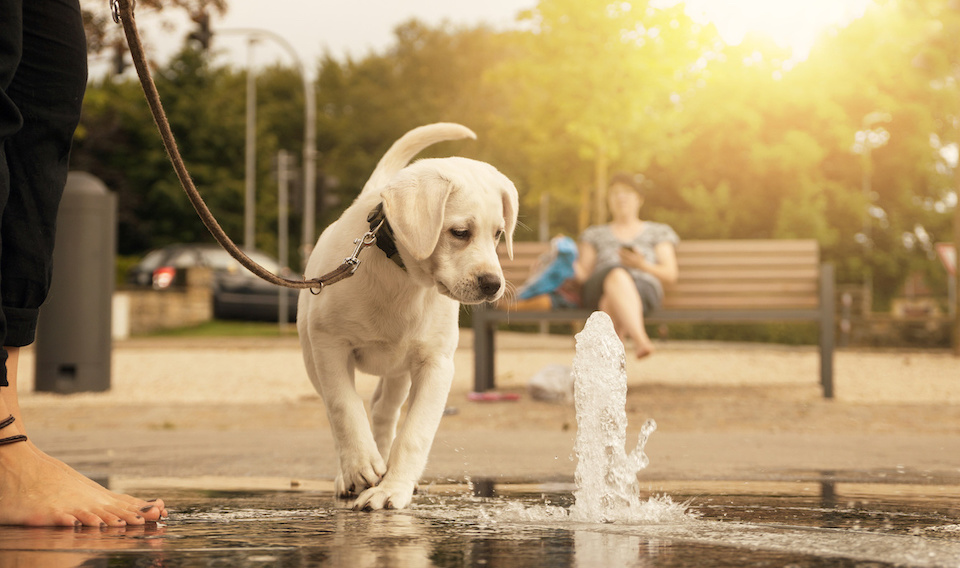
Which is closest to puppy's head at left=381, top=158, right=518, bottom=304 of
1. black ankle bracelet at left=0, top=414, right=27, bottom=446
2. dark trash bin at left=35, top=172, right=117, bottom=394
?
black ankle bracelet at left=0, top=414, right=27, bottom=446

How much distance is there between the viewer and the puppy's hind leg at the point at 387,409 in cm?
403

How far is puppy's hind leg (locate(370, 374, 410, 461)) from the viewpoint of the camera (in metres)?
4.03

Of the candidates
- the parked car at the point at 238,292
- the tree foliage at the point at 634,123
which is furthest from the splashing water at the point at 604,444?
the parked car at the point at 238,292

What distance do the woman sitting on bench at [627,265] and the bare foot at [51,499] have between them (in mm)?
6218

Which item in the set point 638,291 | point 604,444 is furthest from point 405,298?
point 638,291

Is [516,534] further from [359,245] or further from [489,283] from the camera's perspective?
[359,245]

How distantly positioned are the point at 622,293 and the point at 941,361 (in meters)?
7.10

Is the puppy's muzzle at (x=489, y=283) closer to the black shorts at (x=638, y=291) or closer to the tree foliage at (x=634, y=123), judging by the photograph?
the black shorts at (x=638, y=291)

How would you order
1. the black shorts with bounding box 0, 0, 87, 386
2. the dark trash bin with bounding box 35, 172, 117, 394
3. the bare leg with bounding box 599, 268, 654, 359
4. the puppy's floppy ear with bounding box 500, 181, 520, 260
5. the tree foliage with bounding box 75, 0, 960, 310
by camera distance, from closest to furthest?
the black shorts with bounding box 0, 0, 87, 386
the puppy's floppy ear with bounding box 500, 181, 520, 260
the bare leg with bounding box 599, 268, 654, 359
the dark trash bin with bounding box 35, 172, 117, 394
the tree foliage with bounding box 75, 0, 960, 310

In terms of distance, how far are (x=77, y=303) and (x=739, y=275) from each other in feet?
19.0

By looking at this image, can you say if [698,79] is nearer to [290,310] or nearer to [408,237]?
[290,310]

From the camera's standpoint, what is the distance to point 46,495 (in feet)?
9.30

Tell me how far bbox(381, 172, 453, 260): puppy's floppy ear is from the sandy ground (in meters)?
1.35

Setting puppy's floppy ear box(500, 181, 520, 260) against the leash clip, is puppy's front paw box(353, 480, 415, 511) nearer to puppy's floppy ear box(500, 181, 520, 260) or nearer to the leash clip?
the leash clip
